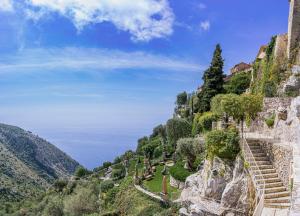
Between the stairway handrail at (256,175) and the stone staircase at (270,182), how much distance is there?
0.41ft

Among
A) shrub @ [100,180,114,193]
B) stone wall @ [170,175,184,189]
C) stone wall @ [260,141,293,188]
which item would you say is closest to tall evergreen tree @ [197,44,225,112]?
stone wall @ [170,175,184,189]

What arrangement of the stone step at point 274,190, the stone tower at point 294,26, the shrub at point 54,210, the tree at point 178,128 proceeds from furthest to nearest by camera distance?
the shrub at point 54,210 < the tree at point 178,128 < the stone tower at point 294,26 < the stone step at point 274,190

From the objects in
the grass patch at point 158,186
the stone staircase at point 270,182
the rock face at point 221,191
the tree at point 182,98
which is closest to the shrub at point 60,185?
the tree at point 182,98

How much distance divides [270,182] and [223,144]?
4346 millimetres

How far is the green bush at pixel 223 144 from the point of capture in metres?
19.8

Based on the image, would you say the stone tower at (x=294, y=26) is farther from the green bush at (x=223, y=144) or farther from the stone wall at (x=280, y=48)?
the green bush at (x=223, y=144)

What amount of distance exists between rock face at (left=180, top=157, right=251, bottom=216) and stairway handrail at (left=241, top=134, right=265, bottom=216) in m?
0.62

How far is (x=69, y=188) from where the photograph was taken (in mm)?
69562

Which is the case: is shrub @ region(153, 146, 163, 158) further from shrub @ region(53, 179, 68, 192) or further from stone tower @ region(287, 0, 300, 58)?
stone tower @ region(287, 0, 300, 58)

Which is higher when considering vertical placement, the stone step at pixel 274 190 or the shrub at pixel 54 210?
the stone step at pixel 274 190

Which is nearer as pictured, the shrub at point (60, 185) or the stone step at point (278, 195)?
the stone step at point (278, 195)

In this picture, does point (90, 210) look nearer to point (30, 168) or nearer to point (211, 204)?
point (211, 204)

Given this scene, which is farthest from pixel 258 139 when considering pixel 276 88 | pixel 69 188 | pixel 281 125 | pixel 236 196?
pixel 69 188

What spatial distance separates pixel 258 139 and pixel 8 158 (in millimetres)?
134258
